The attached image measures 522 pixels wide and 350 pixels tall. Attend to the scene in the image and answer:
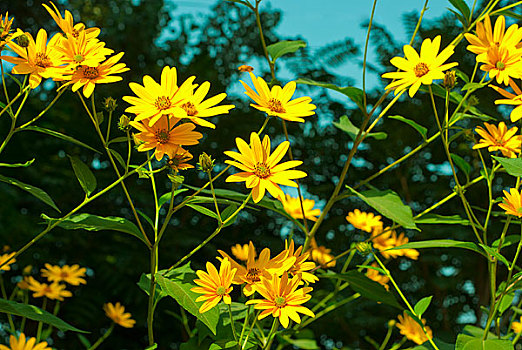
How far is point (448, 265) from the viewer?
74.2 inches

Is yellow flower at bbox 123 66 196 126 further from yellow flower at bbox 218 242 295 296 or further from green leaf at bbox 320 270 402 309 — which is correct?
green leaf at bbox 320 270 402 309

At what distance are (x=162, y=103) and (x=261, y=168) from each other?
13 centimetres

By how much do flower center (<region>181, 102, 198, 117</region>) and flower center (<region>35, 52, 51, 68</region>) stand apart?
18 centimetres

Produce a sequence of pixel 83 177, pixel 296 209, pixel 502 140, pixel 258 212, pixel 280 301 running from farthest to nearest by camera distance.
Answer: pixel 258 212 < pixel 296 209 < pixel 502 140 < pixel 83 177 < pixel 280 301

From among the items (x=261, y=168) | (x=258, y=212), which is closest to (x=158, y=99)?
(x=261, y=168)

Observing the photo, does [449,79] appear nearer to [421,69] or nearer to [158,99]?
[421,69]

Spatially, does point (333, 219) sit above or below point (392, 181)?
below

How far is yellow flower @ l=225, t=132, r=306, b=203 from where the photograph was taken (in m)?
0.56

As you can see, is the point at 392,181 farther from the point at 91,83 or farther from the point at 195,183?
the point at 91,83

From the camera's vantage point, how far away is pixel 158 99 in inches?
23.1

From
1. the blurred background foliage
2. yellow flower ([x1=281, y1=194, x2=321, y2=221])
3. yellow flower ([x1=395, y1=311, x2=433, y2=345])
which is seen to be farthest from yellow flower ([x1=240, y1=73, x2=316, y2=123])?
the blurred background foliage

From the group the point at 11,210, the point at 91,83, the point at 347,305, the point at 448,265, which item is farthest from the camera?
the point at 448,265

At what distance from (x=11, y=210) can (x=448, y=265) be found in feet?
4.72

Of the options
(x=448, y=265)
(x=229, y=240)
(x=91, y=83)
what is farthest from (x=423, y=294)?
(x=91, y=83)
